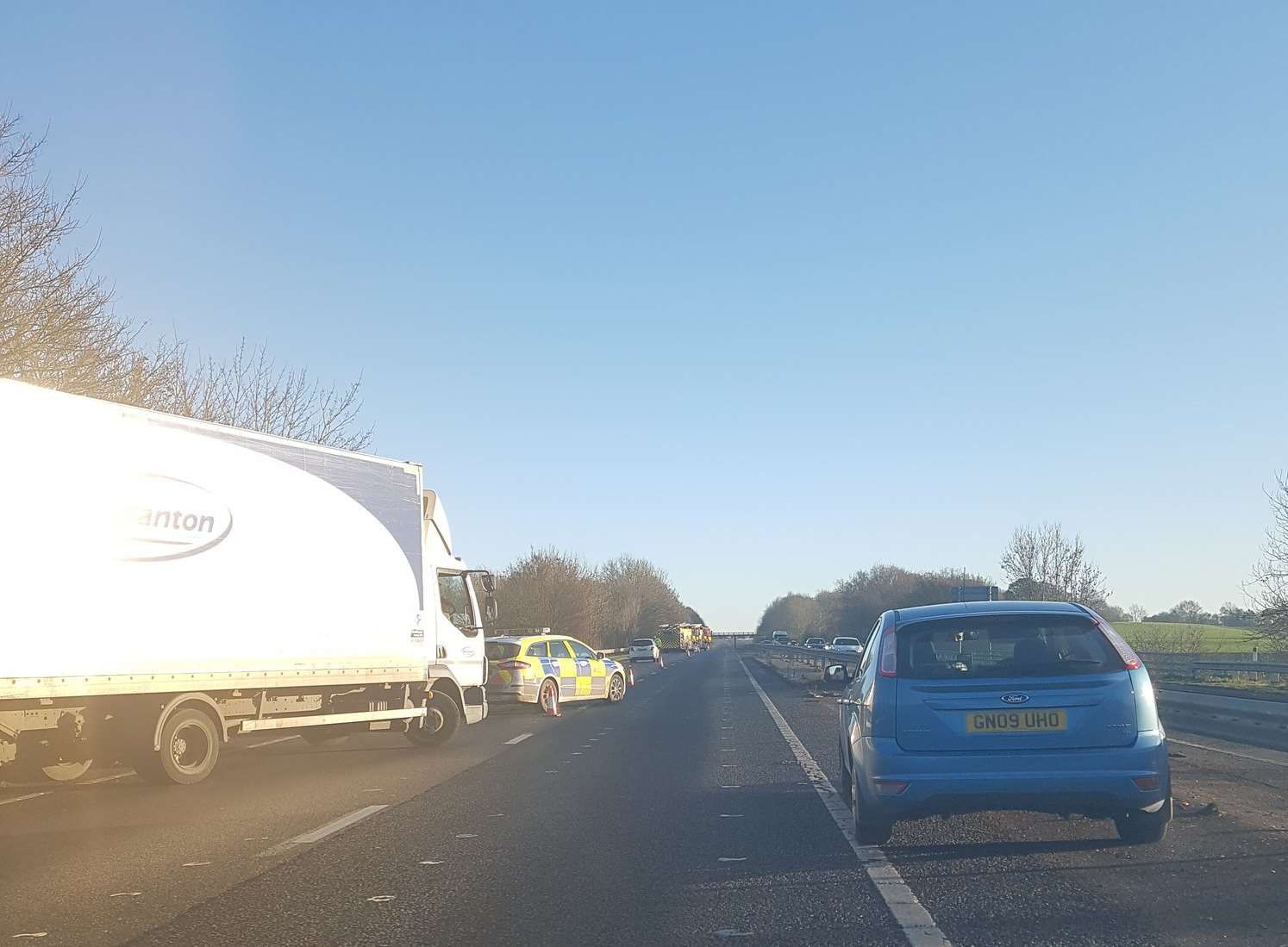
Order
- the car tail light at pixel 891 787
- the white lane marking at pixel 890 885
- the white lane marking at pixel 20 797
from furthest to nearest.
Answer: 1. the white lane marking at pixel 20 797
2. the car tail light at pixel 891 787
3. the white lane marking at pixel 890 885

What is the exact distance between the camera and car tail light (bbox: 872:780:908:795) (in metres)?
6.97

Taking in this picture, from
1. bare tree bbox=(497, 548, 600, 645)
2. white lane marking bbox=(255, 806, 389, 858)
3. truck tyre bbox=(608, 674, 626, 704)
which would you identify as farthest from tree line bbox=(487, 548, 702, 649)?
white lane marking bbox=(255, 806, 389, 858)

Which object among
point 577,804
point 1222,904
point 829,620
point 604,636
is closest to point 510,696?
point 577,804

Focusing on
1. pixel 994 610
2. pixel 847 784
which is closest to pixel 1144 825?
pixel 994 610

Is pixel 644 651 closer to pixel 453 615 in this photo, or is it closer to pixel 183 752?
pixel 453 615

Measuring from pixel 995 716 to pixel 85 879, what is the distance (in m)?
5.50

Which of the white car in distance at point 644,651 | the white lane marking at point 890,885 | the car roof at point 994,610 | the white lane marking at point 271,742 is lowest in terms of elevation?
the white lane marking at point 890,885

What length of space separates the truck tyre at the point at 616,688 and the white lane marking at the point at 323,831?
55.2ft

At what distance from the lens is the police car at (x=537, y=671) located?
22.2 meters

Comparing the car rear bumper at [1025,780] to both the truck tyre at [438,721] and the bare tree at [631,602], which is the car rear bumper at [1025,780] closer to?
the truck tyre at [438,721]

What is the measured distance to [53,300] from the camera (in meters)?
19.6

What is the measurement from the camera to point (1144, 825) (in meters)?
7.19

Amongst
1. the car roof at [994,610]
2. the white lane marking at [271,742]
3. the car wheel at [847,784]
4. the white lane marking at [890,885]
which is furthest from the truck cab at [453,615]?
the car roof at [994,610]

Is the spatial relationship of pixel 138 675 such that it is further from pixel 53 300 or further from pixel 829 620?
pixel 829 620
